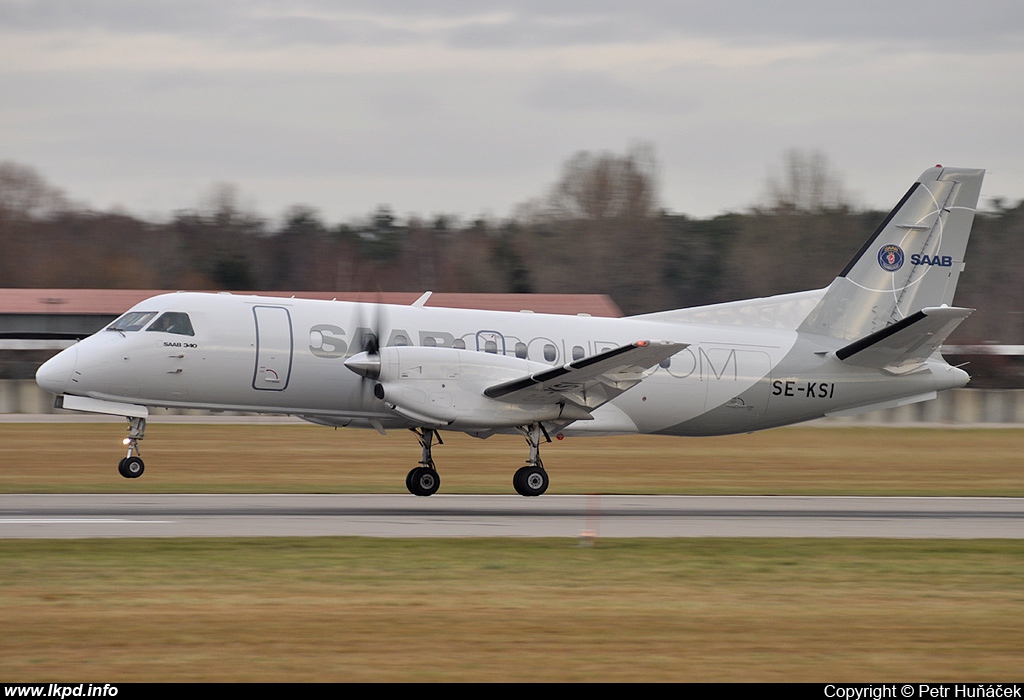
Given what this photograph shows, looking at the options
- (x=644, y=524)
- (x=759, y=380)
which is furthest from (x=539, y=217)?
(x=644, y=524)

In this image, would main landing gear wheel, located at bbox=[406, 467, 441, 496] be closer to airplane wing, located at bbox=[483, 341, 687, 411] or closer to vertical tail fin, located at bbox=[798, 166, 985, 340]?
airplane wing, located at bbox=[483, 341, 687, 411]

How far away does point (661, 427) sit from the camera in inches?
788

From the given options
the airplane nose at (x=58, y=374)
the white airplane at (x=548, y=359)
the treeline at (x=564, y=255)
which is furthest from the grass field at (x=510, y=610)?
the treeline at (x=564, y=255)

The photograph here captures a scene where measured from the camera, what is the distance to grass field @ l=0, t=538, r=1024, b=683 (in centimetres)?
788

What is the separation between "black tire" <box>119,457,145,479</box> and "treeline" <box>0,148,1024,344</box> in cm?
4920

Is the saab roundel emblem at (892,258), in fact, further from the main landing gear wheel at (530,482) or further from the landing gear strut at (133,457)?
the landing gear strut at (133,457)

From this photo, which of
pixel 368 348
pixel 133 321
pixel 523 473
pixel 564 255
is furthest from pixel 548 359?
pixel 564 255

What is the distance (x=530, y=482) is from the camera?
18.4m

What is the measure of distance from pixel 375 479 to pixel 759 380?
25.7 ft

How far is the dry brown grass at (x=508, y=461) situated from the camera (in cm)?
2164

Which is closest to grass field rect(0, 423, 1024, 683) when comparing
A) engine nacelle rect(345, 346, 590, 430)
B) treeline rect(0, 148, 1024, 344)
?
engine nacelle rect(345, 346, 590, 430)

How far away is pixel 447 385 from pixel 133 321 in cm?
517

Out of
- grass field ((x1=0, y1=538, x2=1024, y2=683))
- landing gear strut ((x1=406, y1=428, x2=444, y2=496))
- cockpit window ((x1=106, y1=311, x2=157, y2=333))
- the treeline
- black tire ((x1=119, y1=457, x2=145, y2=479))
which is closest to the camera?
grass field ((x1=0, y1=538, x2=1024, y2=683))
